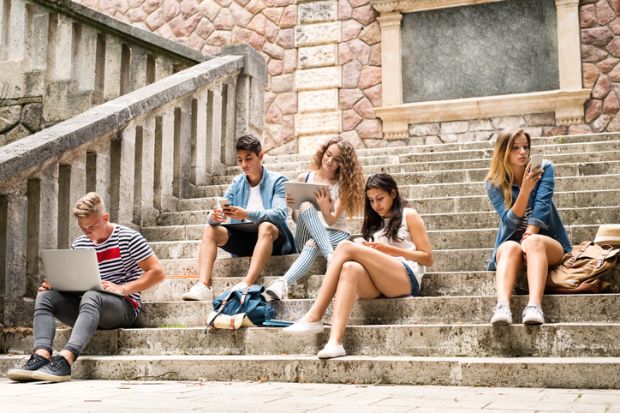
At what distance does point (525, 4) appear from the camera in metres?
10.6

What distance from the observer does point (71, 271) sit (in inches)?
172

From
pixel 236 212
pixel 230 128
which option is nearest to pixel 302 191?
pixel 236 212

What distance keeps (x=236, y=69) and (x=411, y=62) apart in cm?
393

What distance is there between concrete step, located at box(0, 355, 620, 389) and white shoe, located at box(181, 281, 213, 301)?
0.55 meters

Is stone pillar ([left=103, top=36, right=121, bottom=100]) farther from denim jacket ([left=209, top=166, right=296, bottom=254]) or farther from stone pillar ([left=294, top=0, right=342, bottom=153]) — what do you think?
stone pillar ([left=294, top=0, right=342, bottom=153])

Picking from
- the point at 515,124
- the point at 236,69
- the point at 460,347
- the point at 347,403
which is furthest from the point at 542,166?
the point at 515,124

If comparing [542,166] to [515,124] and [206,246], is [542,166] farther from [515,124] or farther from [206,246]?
[515,124]

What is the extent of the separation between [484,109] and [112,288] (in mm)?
7042

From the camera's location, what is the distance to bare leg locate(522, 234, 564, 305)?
3949 mm

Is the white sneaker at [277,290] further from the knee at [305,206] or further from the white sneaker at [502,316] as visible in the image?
the white sneaker at [502,316]

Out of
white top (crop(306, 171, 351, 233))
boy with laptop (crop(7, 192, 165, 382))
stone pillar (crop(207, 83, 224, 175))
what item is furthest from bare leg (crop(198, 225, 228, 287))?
stone pillar (crop(207, 83, 224, 175))

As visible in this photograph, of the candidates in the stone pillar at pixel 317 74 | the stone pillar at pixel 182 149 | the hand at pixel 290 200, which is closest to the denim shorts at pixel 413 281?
Answer: the hand at pixel 290 200

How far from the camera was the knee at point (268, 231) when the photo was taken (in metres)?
4.99

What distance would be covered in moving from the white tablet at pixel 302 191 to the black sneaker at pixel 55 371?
5.44 ft
